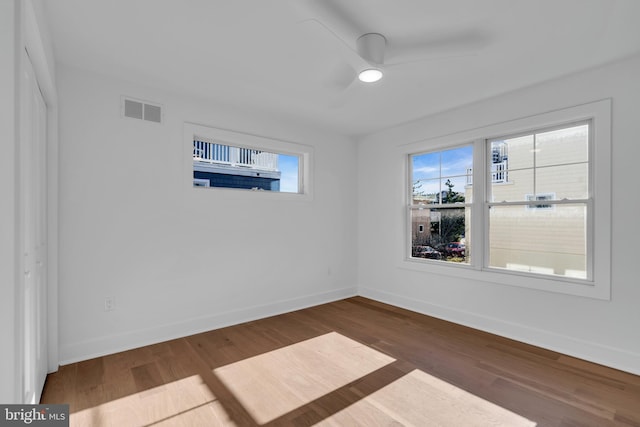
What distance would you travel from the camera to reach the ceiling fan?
6.07 feet

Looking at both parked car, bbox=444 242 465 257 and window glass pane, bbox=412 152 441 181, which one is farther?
window glass pane, bbox=412 152 441 181

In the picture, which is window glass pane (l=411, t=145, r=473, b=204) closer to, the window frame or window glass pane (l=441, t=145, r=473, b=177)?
window glass pane (l=441, t=145, r=473, b=177)

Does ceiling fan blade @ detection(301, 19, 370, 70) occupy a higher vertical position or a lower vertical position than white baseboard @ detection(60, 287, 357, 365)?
higher

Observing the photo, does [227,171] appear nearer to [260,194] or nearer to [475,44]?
[260,194]

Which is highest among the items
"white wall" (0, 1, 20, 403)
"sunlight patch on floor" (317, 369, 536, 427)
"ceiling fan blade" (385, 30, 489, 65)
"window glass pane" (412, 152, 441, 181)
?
"ceiling fan blade" (385, 30, 489, 65)

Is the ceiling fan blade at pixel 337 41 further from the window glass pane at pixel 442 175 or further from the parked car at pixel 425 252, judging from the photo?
the parked car at pixel 425 252

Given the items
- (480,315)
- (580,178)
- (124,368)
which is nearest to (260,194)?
(124,368)

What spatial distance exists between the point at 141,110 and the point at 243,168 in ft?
3.97

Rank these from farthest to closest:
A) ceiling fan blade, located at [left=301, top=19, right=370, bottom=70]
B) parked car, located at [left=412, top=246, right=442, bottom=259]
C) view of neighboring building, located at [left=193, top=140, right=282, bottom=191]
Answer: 1. parked car, located at [left=412, top=246, right=442, bottom=259]
2. view of neighboring building, located at [left=193, top=140, right=282, bottom=191]
3. ceiling fan blade, located at [left=301, top=19, right=370, bottom=70]

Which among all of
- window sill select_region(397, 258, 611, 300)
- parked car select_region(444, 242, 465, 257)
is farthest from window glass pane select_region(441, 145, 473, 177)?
window sill select_region(397, 258, 611, 300)

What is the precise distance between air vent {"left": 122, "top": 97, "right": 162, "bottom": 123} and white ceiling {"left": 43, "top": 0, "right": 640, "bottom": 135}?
206mm

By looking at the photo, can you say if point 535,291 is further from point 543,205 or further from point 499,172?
point 499,172

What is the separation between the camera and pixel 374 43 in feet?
6.91

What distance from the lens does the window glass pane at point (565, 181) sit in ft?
9.27
